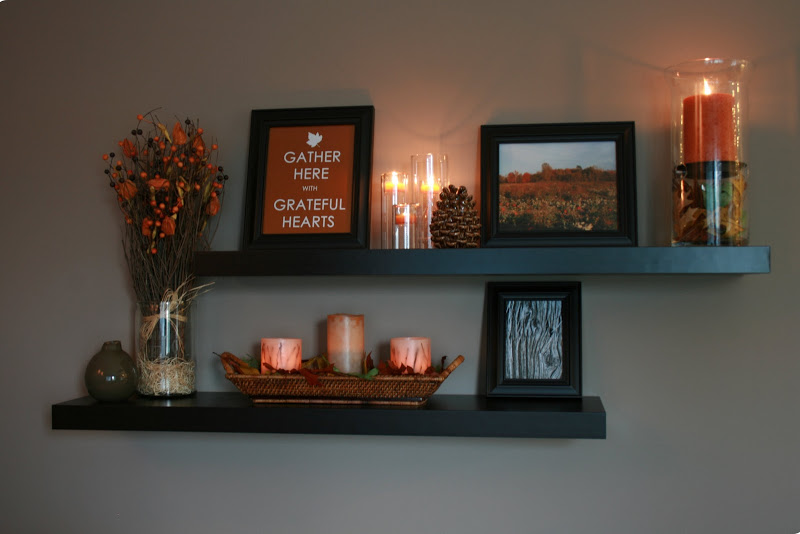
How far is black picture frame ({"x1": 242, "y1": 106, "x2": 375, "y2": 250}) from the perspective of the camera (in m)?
1.67

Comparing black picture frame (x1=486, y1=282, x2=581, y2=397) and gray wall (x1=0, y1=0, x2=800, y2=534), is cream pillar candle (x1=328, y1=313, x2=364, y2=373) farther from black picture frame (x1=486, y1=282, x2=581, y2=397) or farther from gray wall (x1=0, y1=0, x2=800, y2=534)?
black picture frame (x1=486, y1=282, x2=581, y2=397)

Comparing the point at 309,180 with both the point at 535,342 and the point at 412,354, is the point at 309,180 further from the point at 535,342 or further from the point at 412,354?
the point at 535,342

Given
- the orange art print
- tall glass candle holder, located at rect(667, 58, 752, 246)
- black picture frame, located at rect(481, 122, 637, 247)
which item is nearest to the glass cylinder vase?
the orange art print

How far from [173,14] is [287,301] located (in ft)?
2.65

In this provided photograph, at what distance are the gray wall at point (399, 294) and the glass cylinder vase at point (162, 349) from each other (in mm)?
94

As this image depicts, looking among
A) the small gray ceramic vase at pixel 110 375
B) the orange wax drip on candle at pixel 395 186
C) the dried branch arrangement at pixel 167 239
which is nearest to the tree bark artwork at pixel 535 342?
the orange wax drip on candle at pixel 395 186

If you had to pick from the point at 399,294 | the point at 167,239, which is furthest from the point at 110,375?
the point at 399,294

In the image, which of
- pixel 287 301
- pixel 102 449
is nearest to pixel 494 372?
pixel 287 301

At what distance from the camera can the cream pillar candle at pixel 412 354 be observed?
5.12 ft

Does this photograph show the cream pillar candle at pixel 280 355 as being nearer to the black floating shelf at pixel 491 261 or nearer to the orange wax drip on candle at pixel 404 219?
the black floating shelf at pixel 491 261

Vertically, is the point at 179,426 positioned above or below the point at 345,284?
below

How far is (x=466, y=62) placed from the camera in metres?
1.72

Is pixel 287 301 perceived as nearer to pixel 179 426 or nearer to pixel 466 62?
pixel 179 426

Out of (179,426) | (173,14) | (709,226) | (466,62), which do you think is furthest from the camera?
(173,14)
